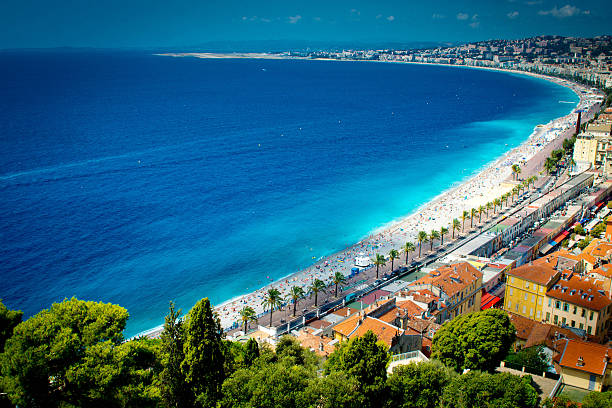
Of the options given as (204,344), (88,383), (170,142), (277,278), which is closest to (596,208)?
(277,278)

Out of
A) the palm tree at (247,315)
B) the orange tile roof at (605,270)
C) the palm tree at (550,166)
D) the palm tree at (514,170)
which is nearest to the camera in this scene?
the orange tile roof at (605,270)

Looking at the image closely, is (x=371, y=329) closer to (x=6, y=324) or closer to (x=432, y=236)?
(x=6, y=324)

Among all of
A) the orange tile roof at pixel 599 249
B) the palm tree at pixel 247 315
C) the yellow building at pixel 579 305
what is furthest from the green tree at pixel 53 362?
→ the orange tile roof at pixel 599 249

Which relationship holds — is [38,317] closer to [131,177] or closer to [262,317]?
[262,317]

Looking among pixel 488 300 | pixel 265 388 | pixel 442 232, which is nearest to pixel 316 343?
pixel 265 388

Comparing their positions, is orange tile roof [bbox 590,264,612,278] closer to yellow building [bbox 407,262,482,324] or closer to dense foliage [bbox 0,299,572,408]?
yellow building [bbox 407,262,482,324]

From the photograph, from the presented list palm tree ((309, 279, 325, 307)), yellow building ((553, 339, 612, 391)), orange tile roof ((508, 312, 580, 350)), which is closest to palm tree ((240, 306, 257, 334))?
palm tree ((309, 279, 325, 307))

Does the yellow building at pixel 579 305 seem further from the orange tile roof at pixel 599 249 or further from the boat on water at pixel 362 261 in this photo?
the boat on water at pixel 362 261
